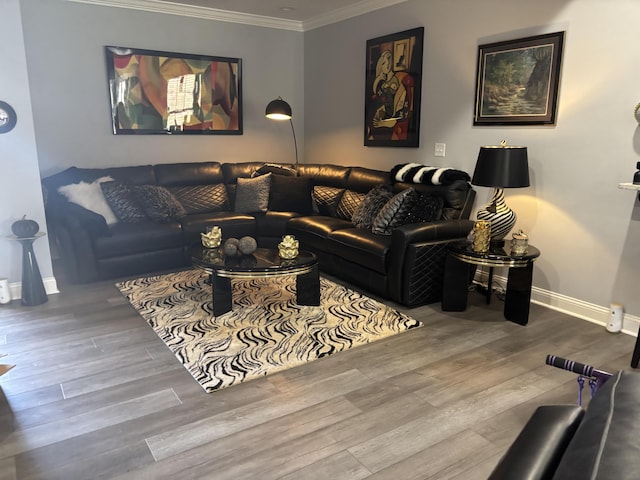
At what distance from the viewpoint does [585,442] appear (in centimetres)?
87

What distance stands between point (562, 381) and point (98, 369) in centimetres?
257

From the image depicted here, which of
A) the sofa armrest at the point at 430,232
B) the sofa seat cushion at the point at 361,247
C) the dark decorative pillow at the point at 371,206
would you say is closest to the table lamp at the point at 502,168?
the sofa armrest at the point at 430,232

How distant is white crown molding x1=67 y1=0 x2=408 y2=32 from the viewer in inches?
193

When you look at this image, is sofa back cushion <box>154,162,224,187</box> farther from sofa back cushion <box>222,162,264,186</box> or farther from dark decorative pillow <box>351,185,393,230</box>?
dark decorative pillow <box>351,185,393,230</box>

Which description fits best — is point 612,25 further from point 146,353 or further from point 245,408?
point 146,353

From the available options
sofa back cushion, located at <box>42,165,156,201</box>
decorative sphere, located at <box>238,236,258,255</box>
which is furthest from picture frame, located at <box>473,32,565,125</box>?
sofa back cushion, located at <box>42,165,156,201</box>

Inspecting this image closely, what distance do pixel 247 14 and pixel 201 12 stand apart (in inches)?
21.4

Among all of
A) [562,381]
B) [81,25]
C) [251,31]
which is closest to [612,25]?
[562,381]

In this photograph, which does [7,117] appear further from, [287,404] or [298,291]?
[287,404]

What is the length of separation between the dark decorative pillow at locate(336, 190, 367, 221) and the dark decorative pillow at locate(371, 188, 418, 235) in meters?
0.73

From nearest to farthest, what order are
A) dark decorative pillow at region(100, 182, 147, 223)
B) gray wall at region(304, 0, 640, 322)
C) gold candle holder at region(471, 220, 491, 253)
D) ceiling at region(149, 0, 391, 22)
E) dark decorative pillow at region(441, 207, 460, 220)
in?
gray wall at region(304, 0, 640, 322) < gold candle holder at region(471, 220, 491, 253) < dark decorative pillow at region(441, 207, 460, 220) < dark decorative pillow at region(100, 182, 147, 223) < ceiling at region(149, 0, 391, 22)

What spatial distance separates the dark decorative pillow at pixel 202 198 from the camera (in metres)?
5.08

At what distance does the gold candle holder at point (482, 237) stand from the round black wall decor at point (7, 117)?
3479 millimetres

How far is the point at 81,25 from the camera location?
4.77 meters
